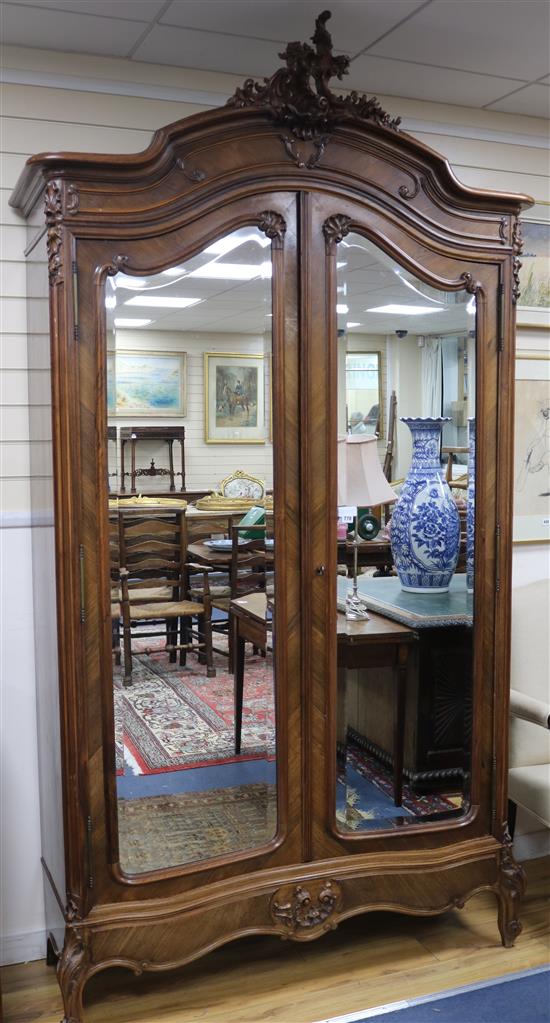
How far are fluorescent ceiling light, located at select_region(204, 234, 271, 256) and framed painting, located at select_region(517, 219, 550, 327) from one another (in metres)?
1.25

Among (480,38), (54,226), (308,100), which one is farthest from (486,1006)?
(480,38)

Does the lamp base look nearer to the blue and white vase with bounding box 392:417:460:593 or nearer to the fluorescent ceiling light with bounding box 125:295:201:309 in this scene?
the blue and white vase with bounding box 392:417:460:593

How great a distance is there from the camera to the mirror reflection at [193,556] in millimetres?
2354

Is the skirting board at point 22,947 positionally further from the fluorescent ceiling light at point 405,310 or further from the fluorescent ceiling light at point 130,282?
the fluorescent ceiling light at point 405,310

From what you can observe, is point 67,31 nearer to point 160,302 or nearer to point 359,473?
point 160,302

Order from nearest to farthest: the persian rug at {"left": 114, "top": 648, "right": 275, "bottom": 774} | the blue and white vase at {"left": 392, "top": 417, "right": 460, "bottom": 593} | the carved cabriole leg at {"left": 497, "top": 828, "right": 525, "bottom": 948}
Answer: the persian rug at {"left": 114, "top": 648, "right": 275, "bottom": 774}
the blue and white vase at {"left": 392, "top": 417, "right": 460, "bottom": 593}
the carved cabriole leg at {"left": 497, "top": 828, "right": 525, "bottom": 948}

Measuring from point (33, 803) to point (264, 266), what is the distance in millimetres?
1711

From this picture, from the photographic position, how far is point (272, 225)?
237cm

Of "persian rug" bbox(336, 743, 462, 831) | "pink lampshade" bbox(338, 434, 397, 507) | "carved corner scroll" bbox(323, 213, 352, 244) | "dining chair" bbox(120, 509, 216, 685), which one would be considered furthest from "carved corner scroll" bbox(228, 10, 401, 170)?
"persian rug" bbox(336, 743, 462, 831)

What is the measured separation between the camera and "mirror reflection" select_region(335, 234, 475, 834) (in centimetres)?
250

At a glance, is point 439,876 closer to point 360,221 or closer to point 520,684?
point 520,684

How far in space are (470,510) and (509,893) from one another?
1144mm

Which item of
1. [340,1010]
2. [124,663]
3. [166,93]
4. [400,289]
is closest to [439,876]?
[340,1010]

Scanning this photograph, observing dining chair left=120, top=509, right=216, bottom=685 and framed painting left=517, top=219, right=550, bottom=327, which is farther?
framed painting left=517, top=219, right=550, bottom=327
